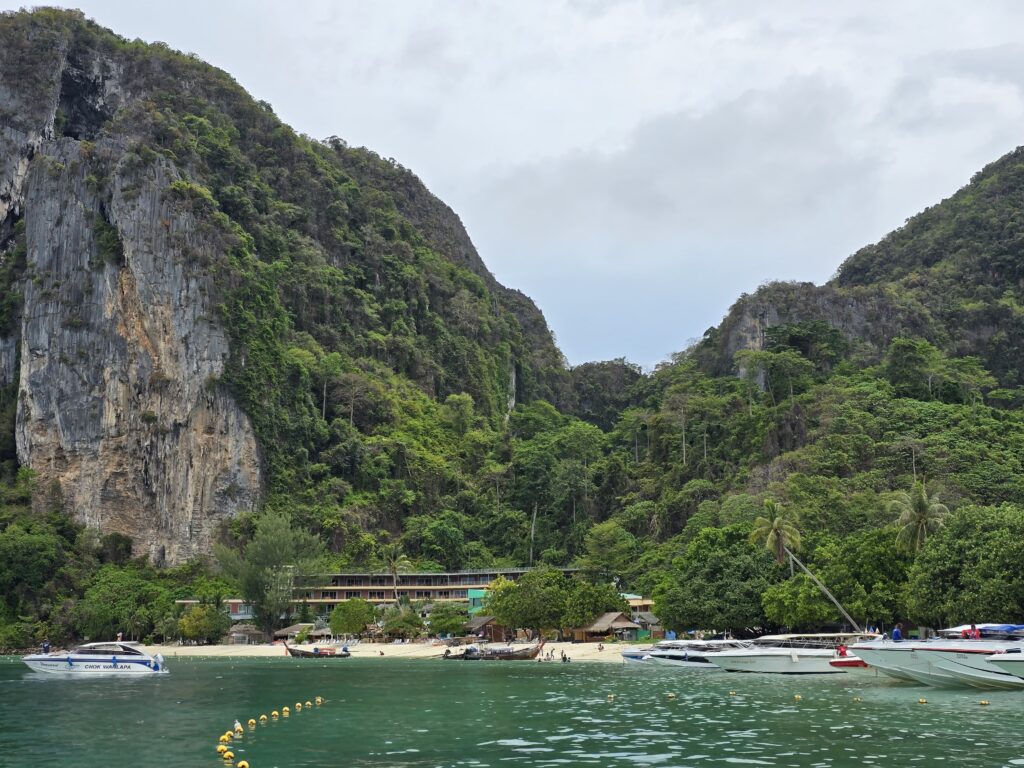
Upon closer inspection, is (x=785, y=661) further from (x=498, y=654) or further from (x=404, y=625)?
(x=404, y=625)

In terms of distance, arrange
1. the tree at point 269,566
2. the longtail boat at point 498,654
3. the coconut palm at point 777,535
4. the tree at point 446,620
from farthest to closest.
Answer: the tree at point 269,566 < the tree at point 446,620 < the longtail boat at point 498,654 < the coconut palm at point 777,535

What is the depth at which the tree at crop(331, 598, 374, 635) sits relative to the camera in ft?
277

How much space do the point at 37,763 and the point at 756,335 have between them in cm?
10769

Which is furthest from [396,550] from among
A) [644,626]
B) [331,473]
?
[644,626]

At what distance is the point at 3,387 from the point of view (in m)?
112

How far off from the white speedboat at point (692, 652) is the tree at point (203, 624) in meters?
43.5

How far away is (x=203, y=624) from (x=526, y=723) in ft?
201

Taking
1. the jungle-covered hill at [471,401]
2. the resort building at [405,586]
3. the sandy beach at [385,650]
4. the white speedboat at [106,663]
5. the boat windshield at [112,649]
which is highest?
the jungle-covered hill at [471,401]

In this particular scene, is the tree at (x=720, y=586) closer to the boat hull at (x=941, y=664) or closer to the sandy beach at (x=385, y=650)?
the sandy beach at (x=385, y=650)

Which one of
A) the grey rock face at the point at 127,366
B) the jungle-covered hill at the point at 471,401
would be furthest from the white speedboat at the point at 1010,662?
the grey rock face at the point at 127,366

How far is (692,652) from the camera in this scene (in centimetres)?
5481

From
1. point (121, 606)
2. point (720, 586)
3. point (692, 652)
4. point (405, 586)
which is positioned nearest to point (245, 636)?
point (121, 606)

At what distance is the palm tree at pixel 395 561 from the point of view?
95.4 metres

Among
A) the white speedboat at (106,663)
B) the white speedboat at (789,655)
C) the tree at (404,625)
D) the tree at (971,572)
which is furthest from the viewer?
the tree at (404,625)
